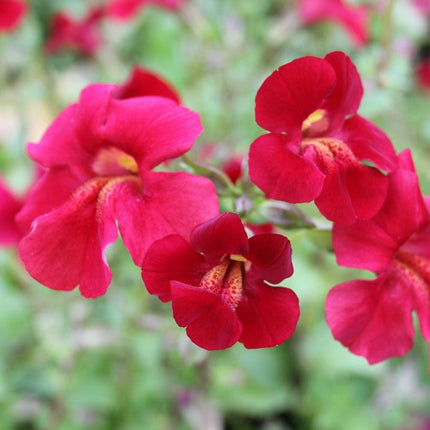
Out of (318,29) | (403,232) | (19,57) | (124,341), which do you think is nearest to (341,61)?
(403,232)

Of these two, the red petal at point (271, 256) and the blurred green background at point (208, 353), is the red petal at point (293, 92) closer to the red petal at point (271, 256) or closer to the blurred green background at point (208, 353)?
the red petal at point (271, 256)

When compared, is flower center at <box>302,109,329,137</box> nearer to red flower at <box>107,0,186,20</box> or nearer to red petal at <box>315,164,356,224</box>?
red petal at <box>315,164,356,224</box>

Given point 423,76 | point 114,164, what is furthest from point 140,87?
point 423,76

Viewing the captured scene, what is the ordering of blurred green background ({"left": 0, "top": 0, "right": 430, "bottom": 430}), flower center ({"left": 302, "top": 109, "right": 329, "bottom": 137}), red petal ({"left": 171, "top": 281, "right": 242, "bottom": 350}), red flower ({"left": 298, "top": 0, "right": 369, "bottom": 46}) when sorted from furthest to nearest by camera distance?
red flower ({"left": 298, "top": 0, "right": 369, "bottom": 46}) < blurred green background ({"left": 0, "top": 0, "right": 430, "bottom": 430}) < flower center ({"left": 302, "top": 109, "right": 329, "bottom": 137}) < red petal ({"left": 171, "top": 281, "right": 242, "bottom": 350})

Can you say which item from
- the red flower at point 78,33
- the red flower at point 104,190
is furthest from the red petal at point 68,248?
the red flower at point 78,33

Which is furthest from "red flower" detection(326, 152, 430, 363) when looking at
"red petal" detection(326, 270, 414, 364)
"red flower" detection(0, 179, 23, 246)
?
"red flower" detection(0, 179, 23, 246)
